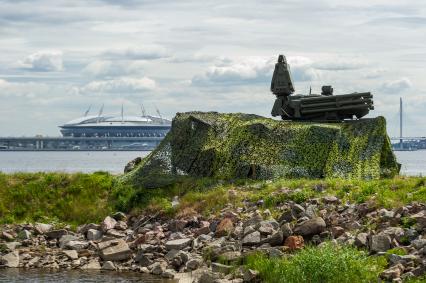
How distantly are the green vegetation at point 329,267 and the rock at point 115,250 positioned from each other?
7672 millimetres

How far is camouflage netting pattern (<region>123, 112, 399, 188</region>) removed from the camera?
36.8m

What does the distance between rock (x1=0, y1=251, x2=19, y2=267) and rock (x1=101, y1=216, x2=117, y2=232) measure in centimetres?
375

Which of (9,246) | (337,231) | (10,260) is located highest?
(337,231)

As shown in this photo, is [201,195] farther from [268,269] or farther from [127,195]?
[268,269]

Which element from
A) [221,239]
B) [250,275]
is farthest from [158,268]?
[250,275]

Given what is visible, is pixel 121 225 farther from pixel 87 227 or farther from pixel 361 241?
pixel 361 241

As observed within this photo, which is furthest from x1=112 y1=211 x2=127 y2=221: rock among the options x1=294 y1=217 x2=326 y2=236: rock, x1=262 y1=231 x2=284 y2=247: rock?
x1=294 y1=217 x2=326 y2=236: rock

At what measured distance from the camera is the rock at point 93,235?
3200 centimetres

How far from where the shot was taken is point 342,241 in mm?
25391

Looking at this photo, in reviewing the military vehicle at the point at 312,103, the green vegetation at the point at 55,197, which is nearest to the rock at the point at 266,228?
the green vegetation at the point at 55,197

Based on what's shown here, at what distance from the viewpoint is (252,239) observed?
2730 centimetres

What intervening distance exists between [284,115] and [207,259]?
14.8m

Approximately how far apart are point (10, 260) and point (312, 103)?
16.7 meters

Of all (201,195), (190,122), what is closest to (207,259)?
(201,195)
